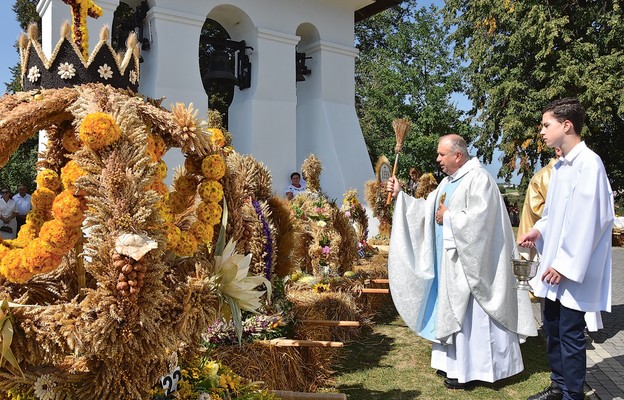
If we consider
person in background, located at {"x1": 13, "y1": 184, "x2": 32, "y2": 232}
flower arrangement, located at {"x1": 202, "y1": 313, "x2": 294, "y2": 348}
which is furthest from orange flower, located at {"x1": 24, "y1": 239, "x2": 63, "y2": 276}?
person in background, located at {"x1": 13, "y1": 184, "x2": 32, "y2": 232}

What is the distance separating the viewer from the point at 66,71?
328 centimetres

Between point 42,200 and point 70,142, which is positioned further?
point 42,200

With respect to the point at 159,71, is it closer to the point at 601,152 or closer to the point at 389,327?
the point at 389,327

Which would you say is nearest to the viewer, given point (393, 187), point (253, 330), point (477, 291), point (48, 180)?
point (48, 180)

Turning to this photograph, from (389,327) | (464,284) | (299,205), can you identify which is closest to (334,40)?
(299,205)

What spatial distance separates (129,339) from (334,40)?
1101cm

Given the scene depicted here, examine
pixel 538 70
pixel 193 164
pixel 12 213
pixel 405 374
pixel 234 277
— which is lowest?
pixel 405 374

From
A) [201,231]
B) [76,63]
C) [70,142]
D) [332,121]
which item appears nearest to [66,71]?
[76,63]

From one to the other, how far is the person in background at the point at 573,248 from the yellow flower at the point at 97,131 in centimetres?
296

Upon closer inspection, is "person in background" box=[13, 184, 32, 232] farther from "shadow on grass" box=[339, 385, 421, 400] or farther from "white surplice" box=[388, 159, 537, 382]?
"white surplice" box=[388, 159, 537, 382]

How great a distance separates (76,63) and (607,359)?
17.1 feet

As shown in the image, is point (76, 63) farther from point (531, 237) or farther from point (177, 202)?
point (531, 237)

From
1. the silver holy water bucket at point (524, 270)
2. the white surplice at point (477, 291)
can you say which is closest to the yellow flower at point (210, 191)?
the silver holy water bucket at point (524, 270)

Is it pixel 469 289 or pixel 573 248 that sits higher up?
pixel 573 248
